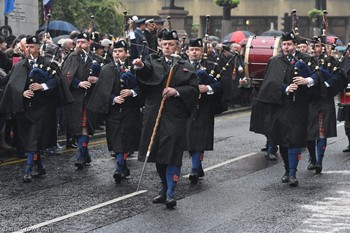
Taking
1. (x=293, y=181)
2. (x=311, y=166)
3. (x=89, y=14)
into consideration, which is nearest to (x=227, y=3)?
(x=89, y=14)

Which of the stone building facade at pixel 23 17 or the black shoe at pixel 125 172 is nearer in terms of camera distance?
the black shoe at pixel 125 172

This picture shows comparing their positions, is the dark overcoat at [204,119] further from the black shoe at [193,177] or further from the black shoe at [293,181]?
the black shoe at [293,181]

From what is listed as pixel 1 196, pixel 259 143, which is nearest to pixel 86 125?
pixel 1 196

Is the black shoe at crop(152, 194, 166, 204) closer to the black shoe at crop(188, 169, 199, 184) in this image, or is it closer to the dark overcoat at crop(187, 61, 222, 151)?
the black shoe at crop(188, 169, 199, 184)

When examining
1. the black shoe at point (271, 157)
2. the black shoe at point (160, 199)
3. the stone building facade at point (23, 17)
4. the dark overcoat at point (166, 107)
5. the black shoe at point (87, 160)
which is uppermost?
the stone building facade at point (23, 17)

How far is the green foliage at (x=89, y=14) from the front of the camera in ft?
112

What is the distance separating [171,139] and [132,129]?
7.35ft

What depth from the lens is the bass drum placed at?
21.8 meters

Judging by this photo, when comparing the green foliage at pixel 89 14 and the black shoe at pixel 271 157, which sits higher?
the green foliage at pixel 89 14

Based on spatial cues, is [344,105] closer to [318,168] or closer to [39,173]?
[318,168]

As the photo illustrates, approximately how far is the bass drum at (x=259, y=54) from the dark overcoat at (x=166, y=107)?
9.66m

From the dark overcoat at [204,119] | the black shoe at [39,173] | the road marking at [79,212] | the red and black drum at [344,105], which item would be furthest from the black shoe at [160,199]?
the red and black drum at [344,105]

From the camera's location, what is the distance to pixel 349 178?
1404 centimetres

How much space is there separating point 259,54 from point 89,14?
1470 cm
